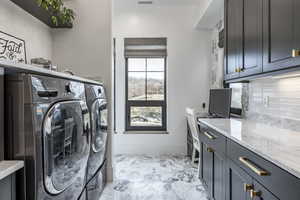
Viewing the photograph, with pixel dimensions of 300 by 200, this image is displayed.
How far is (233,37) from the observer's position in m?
2.31

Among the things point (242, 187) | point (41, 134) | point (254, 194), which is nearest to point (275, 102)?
point (242, 187)

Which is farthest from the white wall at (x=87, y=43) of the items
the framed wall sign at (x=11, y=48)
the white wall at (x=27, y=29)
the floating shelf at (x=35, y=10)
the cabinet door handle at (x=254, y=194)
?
the cabinet door handle at (x=254, y=194)

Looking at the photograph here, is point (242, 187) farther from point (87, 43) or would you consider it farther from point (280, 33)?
point (87, 43)

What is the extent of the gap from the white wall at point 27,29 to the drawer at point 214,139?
204cm

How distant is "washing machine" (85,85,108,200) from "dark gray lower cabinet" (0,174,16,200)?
→ 1.05 metres

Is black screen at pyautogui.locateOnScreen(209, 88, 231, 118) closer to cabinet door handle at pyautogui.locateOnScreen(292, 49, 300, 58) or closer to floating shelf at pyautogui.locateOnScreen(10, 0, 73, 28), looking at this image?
cabinet door handle at pyautogui.locateOnScreen(292, 49, 300, 58)

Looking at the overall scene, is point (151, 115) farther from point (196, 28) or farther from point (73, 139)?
point (73, 139)

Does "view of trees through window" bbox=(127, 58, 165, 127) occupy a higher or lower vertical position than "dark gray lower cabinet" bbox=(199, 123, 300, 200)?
higher

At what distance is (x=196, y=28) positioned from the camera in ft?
14.4

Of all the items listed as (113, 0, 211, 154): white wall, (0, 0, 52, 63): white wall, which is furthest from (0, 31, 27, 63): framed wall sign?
(113, 0, 211, 154): white wall

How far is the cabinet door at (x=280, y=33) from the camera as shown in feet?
4.36

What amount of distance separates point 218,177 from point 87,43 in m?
2.29

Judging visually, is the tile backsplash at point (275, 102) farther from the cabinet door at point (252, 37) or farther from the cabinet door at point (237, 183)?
the cabinet door at point (237, 183)

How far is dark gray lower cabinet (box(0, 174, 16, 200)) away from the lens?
0.96 meters
